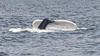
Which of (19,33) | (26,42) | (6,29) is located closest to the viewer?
(26,42)

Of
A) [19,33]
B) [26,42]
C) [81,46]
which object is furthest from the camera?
[19,33]

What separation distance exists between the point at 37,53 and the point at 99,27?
24.4m

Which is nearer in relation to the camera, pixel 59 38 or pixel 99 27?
pixel 59 38

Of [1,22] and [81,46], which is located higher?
[81,46]

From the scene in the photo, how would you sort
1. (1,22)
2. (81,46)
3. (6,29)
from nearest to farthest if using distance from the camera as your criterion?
(81,46)
(6,29)
(1,22)

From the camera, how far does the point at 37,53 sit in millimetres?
51406

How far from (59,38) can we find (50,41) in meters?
2.43

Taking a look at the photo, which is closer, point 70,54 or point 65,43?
point 70,54

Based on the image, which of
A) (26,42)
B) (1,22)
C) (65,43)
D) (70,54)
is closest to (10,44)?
(26,42)

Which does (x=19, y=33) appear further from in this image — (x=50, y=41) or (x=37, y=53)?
(x=37, y=53)

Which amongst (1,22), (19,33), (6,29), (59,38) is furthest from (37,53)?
(1,22)

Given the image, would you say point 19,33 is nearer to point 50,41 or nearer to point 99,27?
point 50,41

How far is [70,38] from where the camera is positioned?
62.0 metres

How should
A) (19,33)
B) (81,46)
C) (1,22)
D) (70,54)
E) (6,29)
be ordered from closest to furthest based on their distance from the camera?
(70,54) → (81,46) → (19,33) → (6,29) → (1,22)
